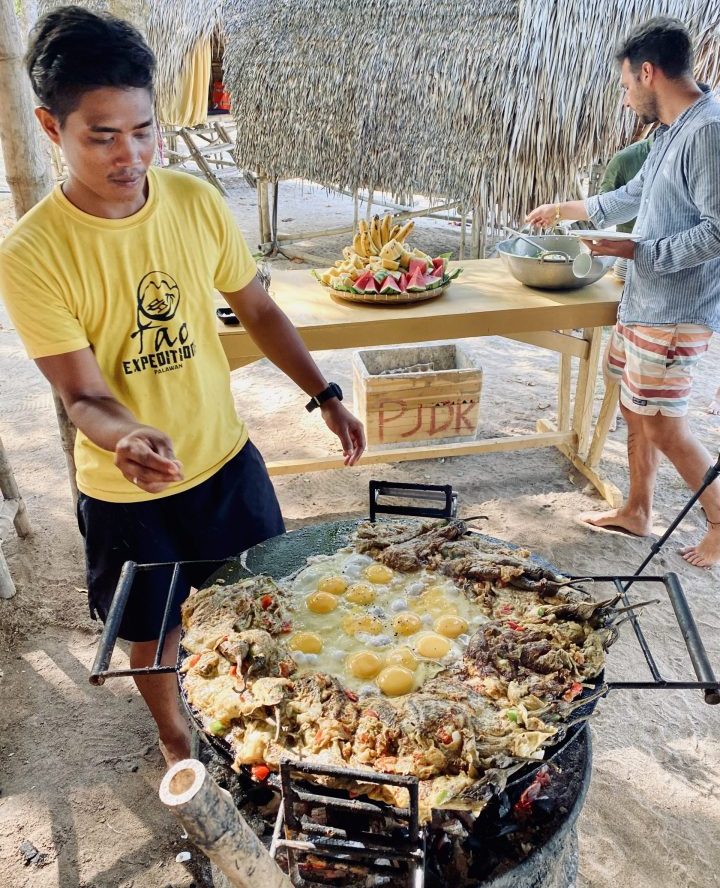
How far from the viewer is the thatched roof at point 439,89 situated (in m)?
6.32

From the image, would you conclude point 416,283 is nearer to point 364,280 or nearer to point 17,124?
point 364,280

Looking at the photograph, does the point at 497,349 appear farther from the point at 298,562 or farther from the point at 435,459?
the point at 298,562

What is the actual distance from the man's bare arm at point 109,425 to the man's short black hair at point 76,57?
2.11 ft

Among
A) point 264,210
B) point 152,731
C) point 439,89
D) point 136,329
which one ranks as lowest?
point 152,731

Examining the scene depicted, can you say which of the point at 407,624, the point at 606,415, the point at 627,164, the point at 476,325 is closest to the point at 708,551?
the point at 606,415

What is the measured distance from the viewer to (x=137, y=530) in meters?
2.17

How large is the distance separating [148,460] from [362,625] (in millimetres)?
765

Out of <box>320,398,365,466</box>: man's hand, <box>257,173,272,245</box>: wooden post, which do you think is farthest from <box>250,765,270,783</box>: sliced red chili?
<box>257,173,272,245</box>: wooden post

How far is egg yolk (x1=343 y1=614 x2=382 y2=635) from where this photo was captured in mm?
1931

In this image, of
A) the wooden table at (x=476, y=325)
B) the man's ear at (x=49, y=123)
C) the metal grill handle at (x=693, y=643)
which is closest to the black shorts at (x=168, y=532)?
the man's ear at (x=49, y=123)

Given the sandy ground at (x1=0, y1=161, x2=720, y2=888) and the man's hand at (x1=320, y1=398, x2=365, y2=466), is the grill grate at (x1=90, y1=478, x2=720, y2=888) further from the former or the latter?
the sandy ground at (x1=0, y1=161, x2=720, y2=888)

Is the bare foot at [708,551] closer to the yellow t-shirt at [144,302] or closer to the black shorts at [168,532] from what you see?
the black shorts at [168,532]

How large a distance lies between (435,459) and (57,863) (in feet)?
11.7

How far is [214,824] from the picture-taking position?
3.76ft
